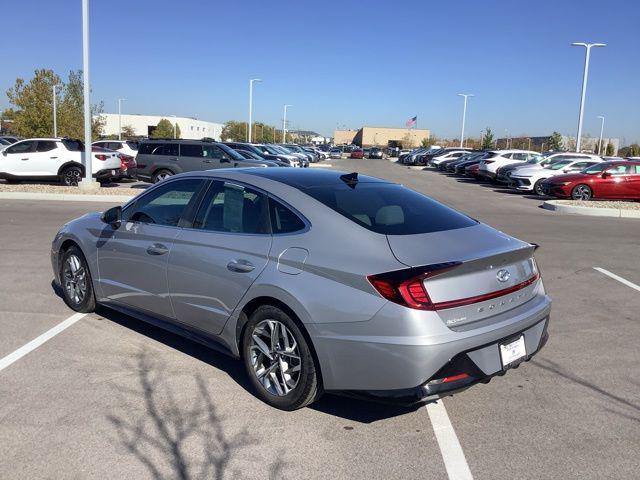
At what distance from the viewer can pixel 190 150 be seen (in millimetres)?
19281

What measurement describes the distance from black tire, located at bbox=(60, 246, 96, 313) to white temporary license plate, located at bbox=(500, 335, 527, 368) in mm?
3887

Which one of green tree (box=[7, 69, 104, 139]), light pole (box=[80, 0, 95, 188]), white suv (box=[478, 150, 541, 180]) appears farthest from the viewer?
green tree (box=[7, 69, 104, 139])

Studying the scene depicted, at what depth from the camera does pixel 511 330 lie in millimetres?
3609

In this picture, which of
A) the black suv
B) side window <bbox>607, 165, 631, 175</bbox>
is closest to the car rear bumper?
the black suv

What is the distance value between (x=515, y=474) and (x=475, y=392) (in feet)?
3.51

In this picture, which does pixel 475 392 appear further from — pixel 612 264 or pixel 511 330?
pixel 612 264

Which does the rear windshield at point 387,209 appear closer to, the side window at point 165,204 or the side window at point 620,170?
the side window at point 165,204

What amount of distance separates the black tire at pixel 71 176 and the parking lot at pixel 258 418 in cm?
1516

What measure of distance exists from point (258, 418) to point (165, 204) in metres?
2.12

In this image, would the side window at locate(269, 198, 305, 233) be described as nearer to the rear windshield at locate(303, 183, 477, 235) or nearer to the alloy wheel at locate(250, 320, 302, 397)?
the rear windshield at locate(303, 183, 477, 235)

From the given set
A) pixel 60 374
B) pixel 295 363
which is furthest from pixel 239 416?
pixel 60 374

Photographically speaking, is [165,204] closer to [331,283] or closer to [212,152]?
[331,283]

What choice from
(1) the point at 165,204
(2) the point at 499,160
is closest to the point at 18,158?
(1) the point at 165,204

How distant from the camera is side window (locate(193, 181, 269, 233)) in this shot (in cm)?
418
